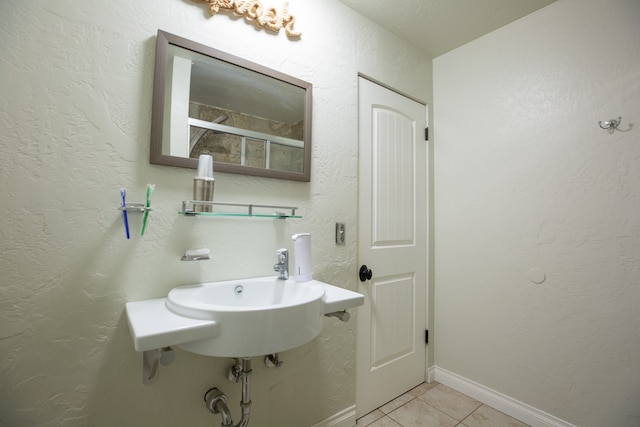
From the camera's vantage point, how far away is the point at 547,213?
1.43m

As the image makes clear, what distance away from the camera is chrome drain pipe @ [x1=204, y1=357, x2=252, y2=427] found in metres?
0.91

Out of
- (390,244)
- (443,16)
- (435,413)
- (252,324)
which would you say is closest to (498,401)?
(435,413)

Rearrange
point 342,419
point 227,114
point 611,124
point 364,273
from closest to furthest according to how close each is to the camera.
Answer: point 227,114 < point 611,124 < point 342,419 < point 364,273

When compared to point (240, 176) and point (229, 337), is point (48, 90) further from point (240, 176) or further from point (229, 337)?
point (229, 337)

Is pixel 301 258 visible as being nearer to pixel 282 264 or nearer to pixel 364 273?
pixel 282 264

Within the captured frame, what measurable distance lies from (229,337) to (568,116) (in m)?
1.87

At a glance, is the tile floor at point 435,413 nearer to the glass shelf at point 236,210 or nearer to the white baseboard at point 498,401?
the white baseboard at point 498,401

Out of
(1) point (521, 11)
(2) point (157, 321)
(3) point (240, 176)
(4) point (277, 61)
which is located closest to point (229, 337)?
(2) point (157, 321)

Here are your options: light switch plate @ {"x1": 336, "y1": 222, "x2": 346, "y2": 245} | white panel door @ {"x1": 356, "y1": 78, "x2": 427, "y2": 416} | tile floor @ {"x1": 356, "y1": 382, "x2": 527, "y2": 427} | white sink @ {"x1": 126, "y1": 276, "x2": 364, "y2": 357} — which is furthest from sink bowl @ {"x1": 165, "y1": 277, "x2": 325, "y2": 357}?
tile floor @ {"x1": 356, "y1": 382, "x2": 527, "y2": 427}

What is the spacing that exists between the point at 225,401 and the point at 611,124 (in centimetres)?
206

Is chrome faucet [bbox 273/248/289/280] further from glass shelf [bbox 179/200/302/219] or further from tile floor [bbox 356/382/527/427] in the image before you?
tile floor [bbox 356/382/527/427]

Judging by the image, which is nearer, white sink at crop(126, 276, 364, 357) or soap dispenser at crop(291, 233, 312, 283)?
white sink at crop(126, 276, 364, 357)

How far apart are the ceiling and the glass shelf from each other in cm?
122

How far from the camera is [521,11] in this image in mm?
1505
